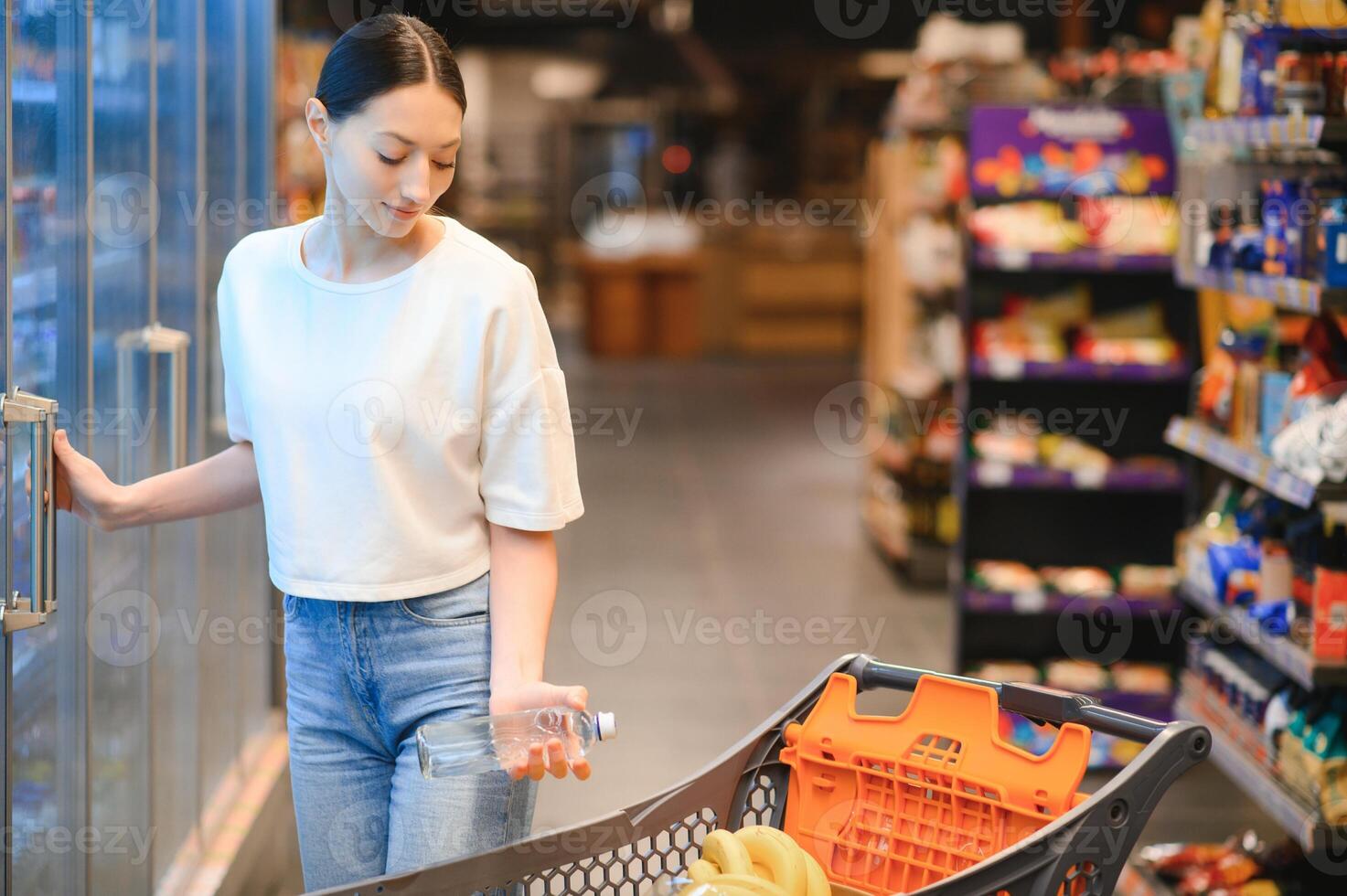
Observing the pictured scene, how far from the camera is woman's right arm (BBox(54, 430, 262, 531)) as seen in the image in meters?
2.12

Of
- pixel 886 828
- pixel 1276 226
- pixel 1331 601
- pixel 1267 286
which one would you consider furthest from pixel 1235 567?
pixel 886 828

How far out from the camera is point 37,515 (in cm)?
204

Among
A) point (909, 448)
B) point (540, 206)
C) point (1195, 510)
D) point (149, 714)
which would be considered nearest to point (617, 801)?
point (149, 714)

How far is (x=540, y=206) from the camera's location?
22109mm

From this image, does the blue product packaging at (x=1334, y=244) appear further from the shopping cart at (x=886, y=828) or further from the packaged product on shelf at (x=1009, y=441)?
the packaged product on shelf at (x=1009, y=441)

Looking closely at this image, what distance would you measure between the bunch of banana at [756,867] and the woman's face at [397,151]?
0.83 metres

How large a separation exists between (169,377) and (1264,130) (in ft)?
7.71

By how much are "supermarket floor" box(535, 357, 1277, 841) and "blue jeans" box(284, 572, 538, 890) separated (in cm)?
141

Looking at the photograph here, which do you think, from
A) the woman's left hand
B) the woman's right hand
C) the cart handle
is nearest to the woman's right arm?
the woman's right hand

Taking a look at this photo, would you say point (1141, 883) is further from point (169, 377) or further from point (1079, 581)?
point (169, 377)

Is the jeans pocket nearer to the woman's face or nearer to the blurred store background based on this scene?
the woman's face

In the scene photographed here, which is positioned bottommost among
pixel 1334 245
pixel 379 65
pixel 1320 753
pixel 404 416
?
pixel 1320 753

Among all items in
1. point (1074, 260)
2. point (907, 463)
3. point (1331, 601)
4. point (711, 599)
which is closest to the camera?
point (1331, 601)

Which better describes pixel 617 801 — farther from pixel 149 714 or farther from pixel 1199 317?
pixel 1199 317
